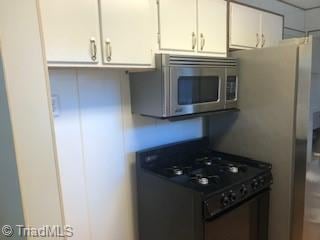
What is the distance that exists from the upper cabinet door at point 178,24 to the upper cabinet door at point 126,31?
94 mm

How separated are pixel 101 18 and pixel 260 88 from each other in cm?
114

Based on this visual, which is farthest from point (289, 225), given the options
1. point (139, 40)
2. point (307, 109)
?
point (139, 40)

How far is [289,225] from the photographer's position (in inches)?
69.9

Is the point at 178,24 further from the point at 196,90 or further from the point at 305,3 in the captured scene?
the point at 305,3

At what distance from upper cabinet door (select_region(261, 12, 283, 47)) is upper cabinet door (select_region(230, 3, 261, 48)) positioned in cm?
7

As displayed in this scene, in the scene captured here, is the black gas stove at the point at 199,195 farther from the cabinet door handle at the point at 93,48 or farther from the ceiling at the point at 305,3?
the ceiling at the point at 305,3

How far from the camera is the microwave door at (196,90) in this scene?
150 cm

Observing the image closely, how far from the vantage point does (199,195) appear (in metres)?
1.36

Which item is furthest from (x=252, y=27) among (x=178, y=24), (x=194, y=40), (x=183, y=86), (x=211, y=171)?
(x=211, y=171)

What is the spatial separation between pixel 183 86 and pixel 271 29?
3.74ft

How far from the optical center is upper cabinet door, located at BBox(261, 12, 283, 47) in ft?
6.98

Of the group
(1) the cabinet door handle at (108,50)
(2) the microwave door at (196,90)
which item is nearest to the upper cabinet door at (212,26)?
(2) the microwave door at (196,90)

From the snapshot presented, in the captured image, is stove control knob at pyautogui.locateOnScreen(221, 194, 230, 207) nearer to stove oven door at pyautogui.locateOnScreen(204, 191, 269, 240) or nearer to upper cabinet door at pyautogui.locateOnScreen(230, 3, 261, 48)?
stove oven door at pyautogui.locateOnScreen(204, 191, 269, 240)

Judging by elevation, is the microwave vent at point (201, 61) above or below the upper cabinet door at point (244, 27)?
below
